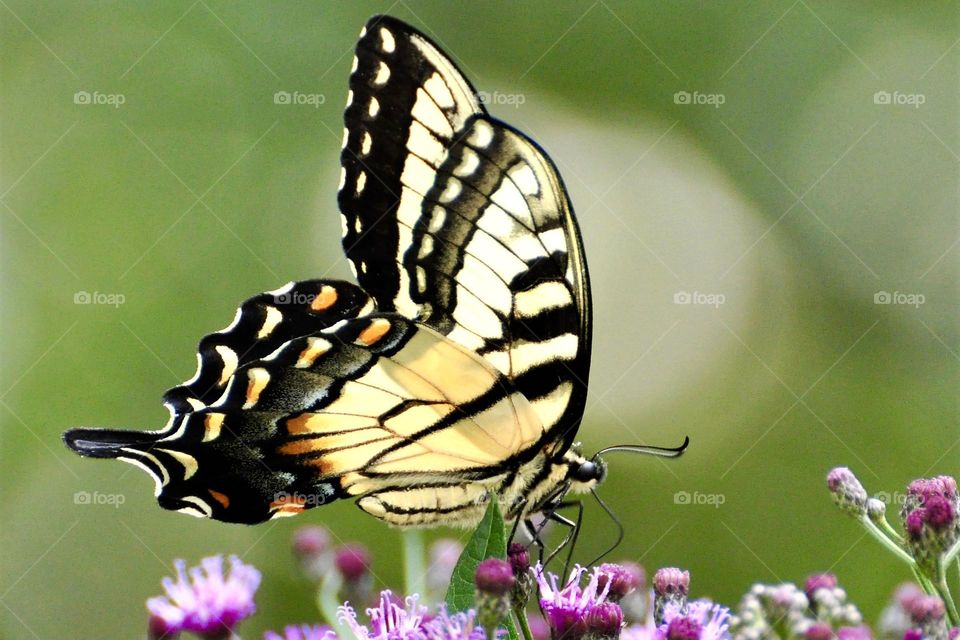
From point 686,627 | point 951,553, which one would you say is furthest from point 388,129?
point 951,553

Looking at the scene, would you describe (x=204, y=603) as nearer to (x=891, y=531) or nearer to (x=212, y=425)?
(x=212, y=425)

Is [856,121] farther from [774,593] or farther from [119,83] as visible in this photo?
[774,593]

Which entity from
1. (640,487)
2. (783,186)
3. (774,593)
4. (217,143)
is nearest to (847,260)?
(783,186)

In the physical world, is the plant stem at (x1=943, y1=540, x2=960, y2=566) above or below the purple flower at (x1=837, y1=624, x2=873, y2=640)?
above

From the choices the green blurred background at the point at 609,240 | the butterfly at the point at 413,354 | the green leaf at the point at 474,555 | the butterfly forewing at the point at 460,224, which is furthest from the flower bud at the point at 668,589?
the green blurred background at the point at 609,240

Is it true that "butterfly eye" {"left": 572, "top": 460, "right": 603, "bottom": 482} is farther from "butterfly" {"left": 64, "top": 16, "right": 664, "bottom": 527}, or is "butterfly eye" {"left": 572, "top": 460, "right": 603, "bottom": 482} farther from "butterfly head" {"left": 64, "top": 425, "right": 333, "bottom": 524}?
"butterfly head" {"left": 64, "top": 425, "right": 333, "bottom": 524}

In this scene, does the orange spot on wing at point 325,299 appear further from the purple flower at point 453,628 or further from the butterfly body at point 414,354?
the purple flower at point 453,628

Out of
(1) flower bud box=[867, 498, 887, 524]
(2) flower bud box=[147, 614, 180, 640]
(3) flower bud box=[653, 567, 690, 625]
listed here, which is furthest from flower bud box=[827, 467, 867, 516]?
(2) flower bud box=[147, 614, 180, 640]
